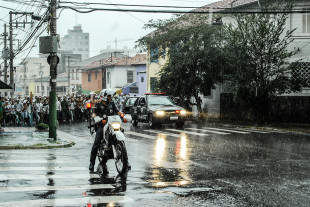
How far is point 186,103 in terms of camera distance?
106 ft

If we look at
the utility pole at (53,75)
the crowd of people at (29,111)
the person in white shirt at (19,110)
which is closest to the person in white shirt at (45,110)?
the crowd of people at (29,111)

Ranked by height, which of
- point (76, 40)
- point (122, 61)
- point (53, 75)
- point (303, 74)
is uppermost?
point (76, 40)

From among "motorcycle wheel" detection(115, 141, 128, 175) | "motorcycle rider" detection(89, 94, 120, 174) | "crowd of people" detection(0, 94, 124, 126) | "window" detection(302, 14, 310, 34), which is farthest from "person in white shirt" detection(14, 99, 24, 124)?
"motorcycle wheel" detection(115, 141, 128, 175)

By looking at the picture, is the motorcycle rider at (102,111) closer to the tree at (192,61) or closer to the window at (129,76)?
the tree at (192,61)

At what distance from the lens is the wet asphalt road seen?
731 centimetres

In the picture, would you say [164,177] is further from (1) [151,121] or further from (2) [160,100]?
(2) [160,100]

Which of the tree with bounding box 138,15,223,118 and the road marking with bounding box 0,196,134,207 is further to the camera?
the tree with bounding box 138,15,223,118

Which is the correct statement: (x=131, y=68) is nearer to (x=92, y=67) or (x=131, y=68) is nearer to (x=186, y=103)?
(x=92, y=67)

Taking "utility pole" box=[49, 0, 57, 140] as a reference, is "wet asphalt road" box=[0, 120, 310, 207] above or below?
below

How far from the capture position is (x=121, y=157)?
→ 9.78 meters

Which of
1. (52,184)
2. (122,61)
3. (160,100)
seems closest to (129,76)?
(122,61)

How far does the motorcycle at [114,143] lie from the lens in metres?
9.71

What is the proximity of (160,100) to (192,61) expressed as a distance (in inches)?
229

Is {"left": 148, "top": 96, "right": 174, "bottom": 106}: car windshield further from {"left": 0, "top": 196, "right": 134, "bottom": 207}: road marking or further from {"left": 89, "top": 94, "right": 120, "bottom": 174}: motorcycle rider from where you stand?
{"left": 0, "top": 196, "right": 134, "bottom": 207}: road marking
